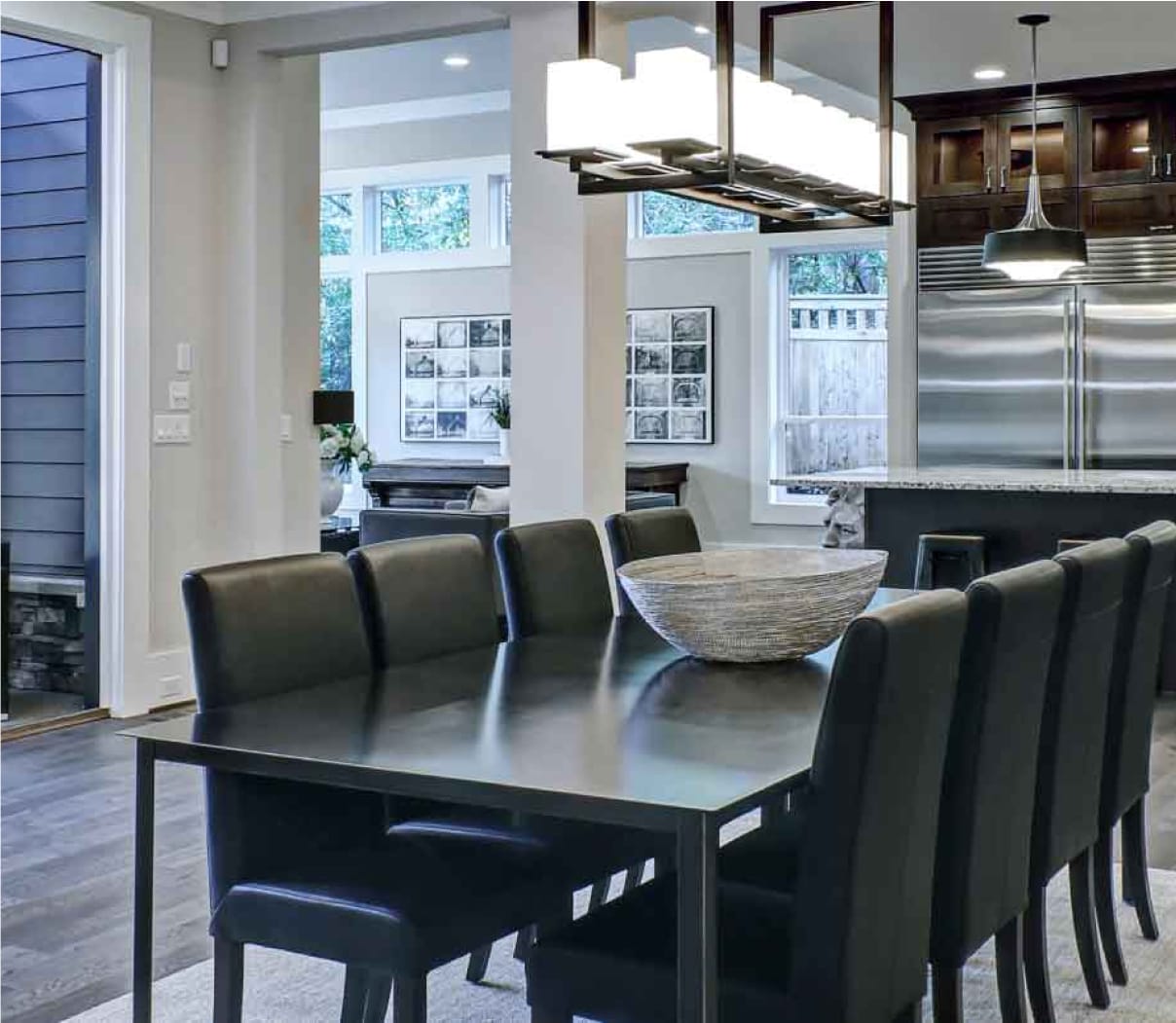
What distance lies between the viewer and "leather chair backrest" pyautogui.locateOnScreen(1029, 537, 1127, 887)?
2574 mm

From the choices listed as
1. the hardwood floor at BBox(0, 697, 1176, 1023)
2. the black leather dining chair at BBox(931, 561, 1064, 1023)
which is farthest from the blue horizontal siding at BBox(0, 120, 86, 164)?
the black leather dining chair at BBox(931, 561, 1064, 1023)

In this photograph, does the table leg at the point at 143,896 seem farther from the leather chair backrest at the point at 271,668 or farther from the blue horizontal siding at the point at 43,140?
the blue horizontal siding at the point at 43,140

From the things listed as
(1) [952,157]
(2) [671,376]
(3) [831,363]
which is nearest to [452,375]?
(2) [671,376]

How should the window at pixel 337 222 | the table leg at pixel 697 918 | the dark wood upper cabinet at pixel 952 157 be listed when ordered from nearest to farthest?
the table leg at pixel 697 918
the dark wood upper cabinet at pixel 952 157
the window at pixel 337 222

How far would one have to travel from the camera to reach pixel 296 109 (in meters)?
6.40

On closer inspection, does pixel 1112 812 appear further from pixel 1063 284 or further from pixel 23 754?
pixel 1063 284

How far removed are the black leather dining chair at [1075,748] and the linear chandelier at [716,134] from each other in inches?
47.1

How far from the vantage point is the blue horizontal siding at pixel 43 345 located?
5.85 m

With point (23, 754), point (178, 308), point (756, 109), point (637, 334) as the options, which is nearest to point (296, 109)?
point (178, 308)

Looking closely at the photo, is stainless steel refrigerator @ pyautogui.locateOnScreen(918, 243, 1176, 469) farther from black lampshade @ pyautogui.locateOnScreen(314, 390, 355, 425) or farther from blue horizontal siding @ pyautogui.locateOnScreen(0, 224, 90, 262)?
blue horizontal siding @ pyautogui.locateOnScreen(0, 224, 90, 262)

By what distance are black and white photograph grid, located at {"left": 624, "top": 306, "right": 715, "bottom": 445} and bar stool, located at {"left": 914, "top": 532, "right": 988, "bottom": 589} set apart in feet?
13.2

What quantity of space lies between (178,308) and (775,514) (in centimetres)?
488

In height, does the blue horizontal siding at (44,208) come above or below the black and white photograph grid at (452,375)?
above

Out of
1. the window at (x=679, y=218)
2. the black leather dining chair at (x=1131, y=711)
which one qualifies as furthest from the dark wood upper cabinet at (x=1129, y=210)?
the black leather dining chair at (x=1131, y=711)
